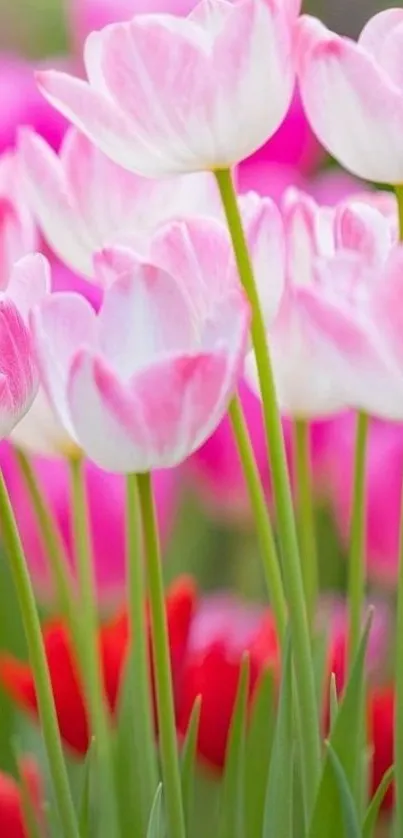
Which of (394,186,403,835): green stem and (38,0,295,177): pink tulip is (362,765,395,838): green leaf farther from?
(38,0,295,177): pink tulip

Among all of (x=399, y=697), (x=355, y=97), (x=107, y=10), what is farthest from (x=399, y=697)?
(x=107, y=10)

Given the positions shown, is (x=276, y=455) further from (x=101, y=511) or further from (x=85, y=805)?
(x=101, y=511)

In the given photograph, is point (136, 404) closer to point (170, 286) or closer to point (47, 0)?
point (170, 286)

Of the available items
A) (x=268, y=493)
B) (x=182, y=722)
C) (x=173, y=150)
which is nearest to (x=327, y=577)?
(x=268, y=493)

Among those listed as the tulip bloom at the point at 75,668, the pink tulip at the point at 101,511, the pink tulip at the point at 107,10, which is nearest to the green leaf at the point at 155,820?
the tulip bloom at the point at 75,668

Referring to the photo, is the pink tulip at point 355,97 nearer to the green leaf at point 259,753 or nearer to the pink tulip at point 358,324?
the pink tulip at point 358,324

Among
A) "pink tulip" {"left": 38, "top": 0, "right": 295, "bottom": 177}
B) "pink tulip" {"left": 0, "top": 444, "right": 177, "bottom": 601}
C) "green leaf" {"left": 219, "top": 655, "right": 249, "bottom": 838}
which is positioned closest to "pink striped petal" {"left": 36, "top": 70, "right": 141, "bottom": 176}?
"pink tulip" {"left": 38, "top": 0, "right": 295, "bottom": 177}

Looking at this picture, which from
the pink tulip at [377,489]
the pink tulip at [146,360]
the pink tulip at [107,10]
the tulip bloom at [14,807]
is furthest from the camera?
the pink tulip at [107,10]
